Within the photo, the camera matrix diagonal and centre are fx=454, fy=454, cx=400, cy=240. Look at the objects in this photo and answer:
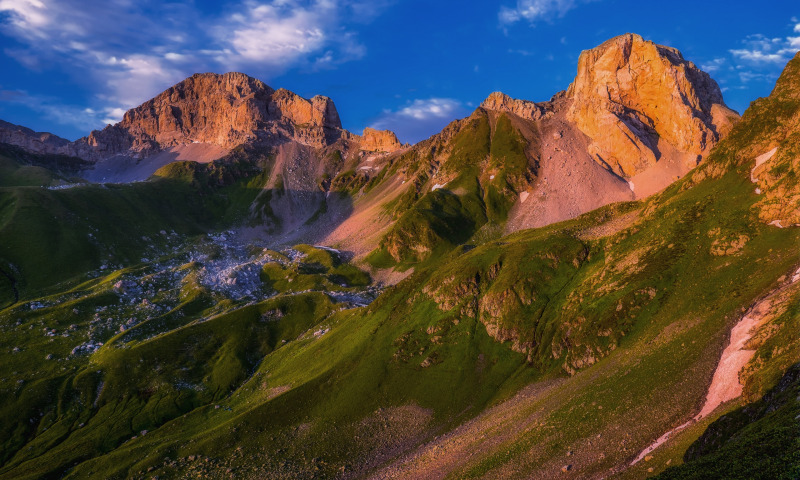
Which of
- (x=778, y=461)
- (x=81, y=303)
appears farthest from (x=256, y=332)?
(x=778, y=461)

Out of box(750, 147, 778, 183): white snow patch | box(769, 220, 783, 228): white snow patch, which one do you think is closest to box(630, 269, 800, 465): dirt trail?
box(769, 220, 783, 228): white snow patch

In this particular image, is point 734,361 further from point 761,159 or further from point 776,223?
point 761,159

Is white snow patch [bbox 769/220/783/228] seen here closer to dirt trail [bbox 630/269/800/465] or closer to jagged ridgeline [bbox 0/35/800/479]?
jagged ridgeline [bbox 0/35/800/479]

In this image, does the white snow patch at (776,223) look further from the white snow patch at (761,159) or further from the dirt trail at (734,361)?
the white snow patch at (761,159)

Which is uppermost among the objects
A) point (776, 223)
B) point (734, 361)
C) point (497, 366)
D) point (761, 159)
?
point (761, 159)

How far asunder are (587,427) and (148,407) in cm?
10104

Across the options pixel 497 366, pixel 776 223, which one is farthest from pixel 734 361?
pixel 497 366

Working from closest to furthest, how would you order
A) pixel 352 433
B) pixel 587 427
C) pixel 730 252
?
pixel 587 427 < pixel 730 252 < pixel 352 433

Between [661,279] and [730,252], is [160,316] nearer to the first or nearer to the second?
[661,279]

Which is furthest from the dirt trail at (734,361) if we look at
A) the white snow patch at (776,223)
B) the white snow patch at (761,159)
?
the white snow patch at (761,159)

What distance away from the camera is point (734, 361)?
50094 mm

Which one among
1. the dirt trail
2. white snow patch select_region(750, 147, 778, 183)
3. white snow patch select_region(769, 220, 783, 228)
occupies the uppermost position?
white snow patch select_region(750, 147, 778, 183)

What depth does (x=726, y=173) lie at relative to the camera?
9400 centimetres

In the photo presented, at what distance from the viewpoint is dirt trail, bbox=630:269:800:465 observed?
147 feet
